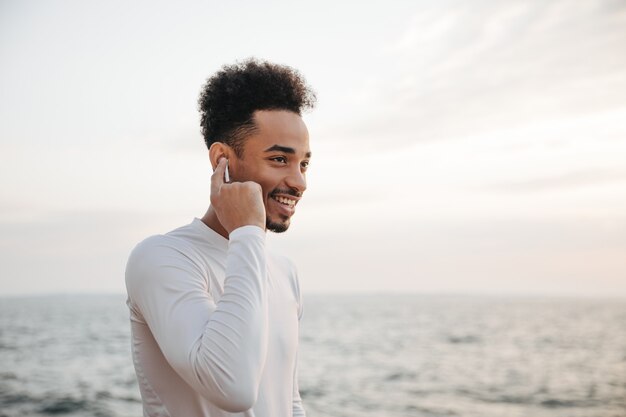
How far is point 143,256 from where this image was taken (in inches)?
81.0

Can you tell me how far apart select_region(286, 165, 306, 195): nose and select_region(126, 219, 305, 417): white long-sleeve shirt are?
0.99 feet

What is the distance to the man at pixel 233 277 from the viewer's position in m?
1.81

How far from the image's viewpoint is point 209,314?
190cm

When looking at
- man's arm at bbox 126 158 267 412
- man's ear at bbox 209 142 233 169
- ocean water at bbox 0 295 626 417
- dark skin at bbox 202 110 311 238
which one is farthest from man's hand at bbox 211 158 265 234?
ocean water at bbox 0 295 626 417

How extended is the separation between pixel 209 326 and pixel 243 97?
0.96 meters

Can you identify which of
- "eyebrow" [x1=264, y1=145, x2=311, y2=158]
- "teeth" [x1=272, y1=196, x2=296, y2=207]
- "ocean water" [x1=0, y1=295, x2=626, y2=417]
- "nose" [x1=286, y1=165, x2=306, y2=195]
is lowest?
"ocean water" [x1=0, y1=295, x2=626, y2=417]

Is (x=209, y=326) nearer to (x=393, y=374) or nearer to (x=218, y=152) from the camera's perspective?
(x=218, y=152)

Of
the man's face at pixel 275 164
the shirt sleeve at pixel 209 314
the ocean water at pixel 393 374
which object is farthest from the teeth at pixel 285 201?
the ocean water at pixel 393 374

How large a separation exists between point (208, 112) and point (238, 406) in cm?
121

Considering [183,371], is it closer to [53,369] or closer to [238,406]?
[238,406]

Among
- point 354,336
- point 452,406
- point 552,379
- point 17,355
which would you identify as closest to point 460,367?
point 552,379

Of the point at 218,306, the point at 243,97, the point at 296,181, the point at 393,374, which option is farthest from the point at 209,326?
the point at 393,374

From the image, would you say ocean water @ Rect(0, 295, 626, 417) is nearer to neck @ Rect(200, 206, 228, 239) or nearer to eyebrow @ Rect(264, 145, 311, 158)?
neck @ Rect(200, 206, 228, 239)

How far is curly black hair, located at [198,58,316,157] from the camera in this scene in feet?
7.86
